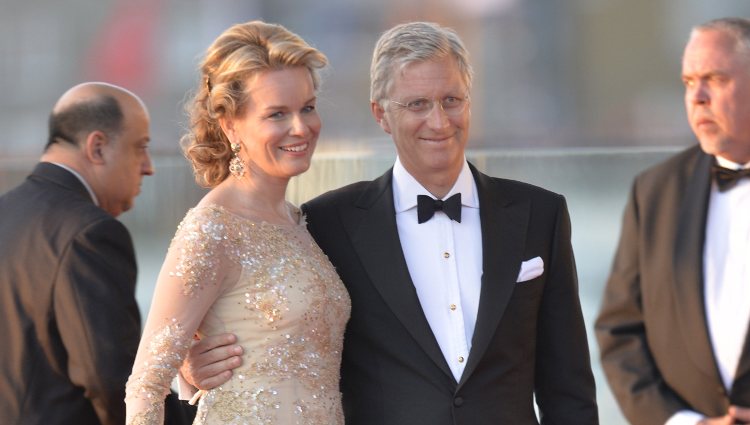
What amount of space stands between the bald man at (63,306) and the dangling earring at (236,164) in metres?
0.60

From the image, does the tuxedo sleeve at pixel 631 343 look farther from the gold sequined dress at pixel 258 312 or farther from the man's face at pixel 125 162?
the man's face at pixel 125 162

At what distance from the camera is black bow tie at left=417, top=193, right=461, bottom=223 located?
2.65m

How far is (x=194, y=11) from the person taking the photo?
194 inches

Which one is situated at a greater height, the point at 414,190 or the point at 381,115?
the point at 381,115

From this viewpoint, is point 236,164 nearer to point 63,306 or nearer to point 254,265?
point 254,265

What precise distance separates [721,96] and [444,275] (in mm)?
754

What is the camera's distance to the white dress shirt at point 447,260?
8.43 ft

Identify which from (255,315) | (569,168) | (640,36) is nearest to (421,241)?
(255,315)

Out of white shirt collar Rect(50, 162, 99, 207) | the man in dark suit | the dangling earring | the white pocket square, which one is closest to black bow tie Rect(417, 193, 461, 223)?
the white pocket square

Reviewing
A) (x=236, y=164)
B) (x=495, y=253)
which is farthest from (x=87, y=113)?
(x=495, y=253)

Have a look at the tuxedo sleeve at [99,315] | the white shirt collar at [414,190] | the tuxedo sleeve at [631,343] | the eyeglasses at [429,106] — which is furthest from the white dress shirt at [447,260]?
the tuxedo sleeve at [99,315]

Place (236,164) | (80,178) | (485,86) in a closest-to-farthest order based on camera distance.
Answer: (236,164) → (80,178) → (485,86)

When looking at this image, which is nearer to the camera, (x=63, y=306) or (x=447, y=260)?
(x=447, y=260)

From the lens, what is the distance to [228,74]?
2539mm
